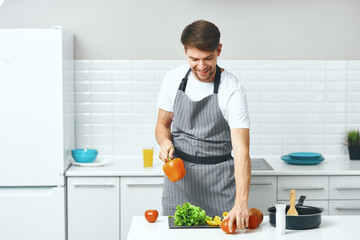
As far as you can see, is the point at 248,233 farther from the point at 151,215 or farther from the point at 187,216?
the point at 151,215

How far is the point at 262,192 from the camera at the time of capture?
3.37 meters

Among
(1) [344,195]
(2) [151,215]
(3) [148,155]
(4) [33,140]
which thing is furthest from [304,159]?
(4) [33,140]

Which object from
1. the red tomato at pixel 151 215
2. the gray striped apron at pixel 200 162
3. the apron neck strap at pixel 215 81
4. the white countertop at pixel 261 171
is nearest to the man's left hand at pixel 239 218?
the red tomato at pixel 151 215

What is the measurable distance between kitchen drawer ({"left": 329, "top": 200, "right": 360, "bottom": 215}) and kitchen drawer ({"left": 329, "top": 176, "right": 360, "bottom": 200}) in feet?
0.14

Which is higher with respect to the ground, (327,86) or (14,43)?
(14,43)

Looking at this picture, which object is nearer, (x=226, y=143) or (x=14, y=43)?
(x=226, y=143)

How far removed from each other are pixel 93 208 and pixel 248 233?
63.9 inches

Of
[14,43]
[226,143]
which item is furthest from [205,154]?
[14,43]

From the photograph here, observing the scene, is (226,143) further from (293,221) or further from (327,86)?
(327,86)

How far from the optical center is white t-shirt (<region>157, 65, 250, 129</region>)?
248 centimetres

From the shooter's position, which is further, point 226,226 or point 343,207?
point 343,207

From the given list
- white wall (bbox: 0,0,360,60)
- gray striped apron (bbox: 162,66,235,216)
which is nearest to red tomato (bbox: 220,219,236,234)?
gray striped apron (bbox: 162,66,235,216)

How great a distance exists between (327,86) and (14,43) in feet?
7.95

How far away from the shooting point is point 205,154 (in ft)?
8.93
